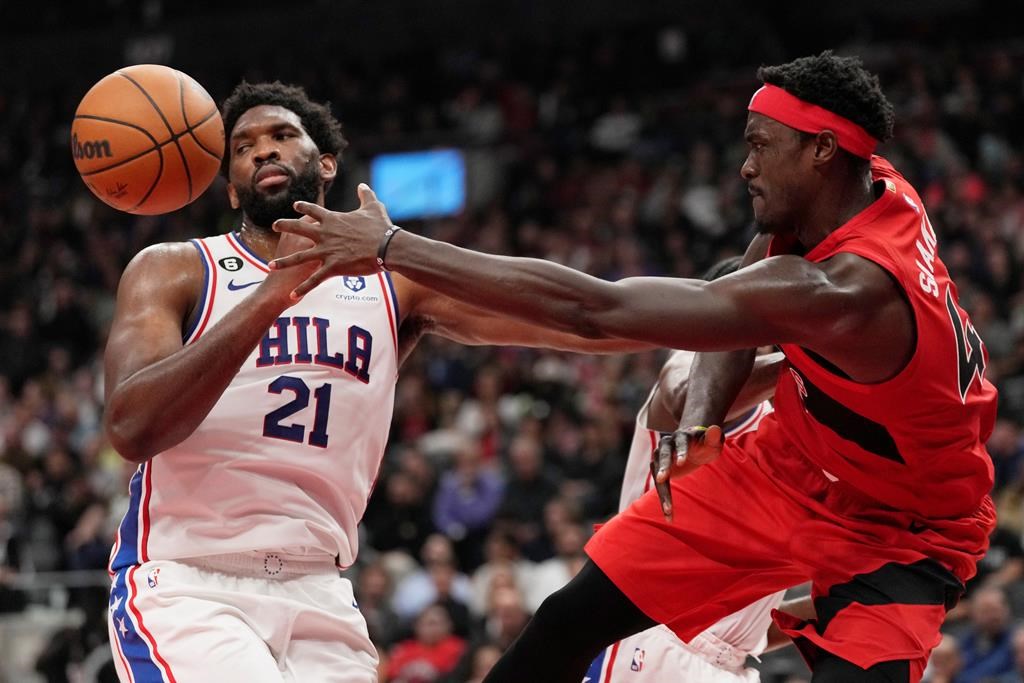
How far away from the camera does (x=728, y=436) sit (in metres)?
4.85

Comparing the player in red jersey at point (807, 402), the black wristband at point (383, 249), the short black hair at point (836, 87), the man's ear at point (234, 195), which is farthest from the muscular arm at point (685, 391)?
the man's ear at point (234, 195)

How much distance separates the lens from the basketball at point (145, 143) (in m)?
4.77

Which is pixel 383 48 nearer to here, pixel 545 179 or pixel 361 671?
pixel 545 179

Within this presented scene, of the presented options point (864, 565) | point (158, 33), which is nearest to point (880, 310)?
point (864, 565)

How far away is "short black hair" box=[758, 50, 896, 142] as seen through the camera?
3992 mm

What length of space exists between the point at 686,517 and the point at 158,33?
18.3 metres

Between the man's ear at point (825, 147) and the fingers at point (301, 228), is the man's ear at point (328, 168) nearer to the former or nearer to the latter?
the fingers at point (301, 228)

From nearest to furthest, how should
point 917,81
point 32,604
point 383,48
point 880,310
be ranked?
1. point 880,310
2. point 32,604
3. point 917,81
4. point 383,48

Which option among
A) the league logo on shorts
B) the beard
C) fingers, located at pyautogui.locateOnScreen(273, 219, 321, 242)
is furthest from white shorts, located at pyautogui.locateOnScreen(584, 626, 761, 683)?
fingers, located at pyautogui.locateOnScreen(273, 219, 321, 242)

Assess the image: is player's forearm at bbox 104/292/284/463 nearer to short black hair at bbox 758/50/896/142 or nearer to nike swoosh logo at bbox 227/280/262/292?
nike swoosh logo at bbox 227/280/262/292

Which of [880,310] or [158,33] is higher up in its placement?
[158,33]

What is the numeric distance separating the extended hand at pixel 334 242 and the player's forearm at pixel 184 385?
26cm

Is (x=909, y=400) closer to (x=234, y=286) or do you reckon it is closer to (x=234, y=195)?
(x=234, y=286)

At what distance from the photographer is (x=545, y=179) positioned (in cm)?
1762
